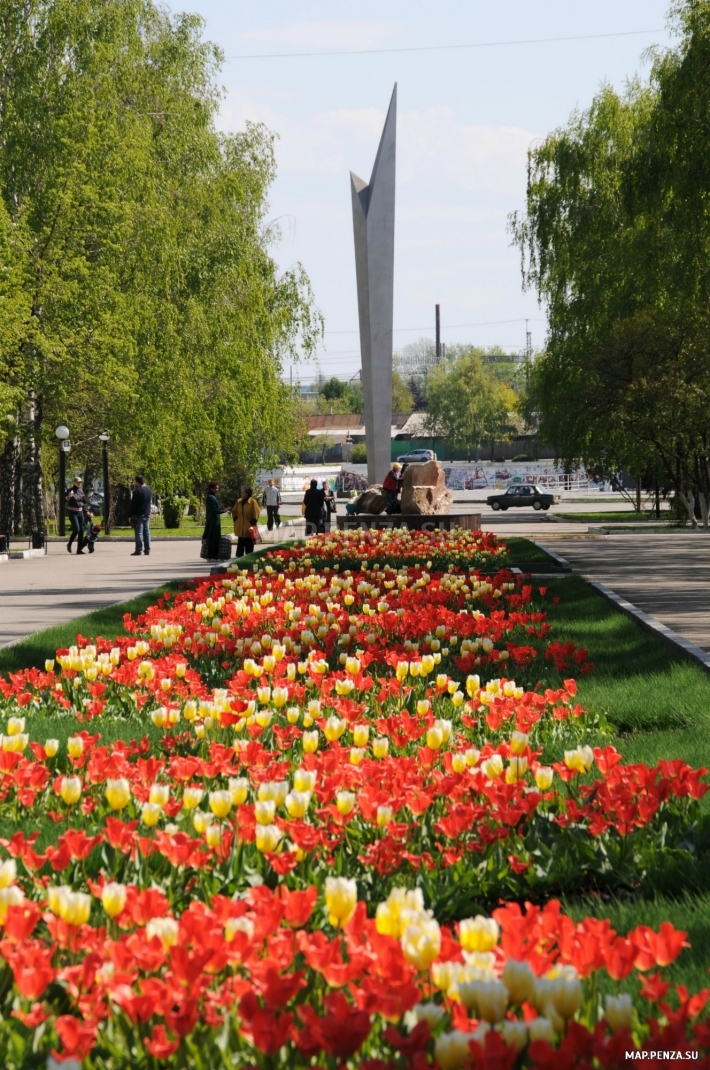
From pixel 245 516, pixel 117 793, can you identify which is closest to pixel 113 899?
pixel 117 793

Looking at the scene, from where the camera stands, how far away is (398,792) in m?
4.39

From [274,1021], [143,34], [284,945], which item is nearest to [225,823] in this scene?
[284,945]

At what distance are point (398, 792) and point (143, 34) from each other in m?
35.9

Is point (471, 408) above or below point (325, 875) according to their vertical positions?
above

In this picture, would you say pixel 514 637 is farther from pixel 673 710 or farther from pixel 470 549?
pixel 470 549

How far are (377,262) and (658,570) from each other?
16.3 meters

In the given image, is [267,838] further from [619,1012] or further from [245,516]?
[245,516]

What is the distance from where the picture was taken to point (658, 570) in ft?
69.1

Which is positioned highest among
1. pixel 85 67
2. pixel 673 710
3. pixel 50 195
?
pixel 85 67

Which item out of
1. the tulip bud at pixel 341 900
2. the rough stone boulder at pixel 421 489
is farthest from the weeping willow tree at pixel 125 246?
the tulip bud at pixel 341 900

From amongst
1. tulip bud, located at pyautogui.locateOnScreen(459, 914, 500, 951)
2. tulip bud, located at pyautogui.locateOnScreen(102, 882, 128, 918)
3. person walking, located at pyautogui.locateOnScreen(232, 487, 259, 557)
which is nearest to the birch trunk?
person walking, located at pyautogui.locateOnScreen(232, 487, 259, 557)

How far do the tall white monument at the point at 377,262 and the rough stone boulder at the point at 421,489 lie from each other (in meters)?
6.44

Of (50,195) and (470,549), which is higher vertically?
(50,195)

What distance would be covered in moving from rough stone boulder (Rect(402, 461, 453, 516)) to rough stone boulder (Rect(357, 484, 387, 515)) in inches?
45.3
